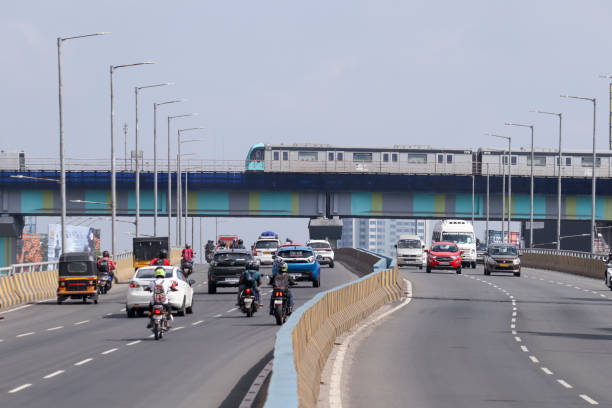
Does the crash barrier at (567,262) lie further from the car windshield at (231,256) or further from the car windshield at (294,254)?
the car windshield at (231,256)

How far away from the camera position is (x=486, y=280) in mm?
56969

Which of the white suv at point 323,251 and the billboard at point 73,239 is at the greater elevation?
the white suv at point 323,251

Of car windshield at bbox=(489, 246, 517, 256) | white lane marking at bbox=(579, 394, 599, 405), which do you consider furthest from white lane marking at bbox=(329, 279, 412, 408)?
car windshield at bbox=(489, 246, 517, 256)

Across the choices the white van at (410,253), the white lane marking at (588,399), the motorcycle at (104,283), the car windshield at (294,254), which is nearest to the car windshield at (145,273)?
the motorcycle at (104,283)

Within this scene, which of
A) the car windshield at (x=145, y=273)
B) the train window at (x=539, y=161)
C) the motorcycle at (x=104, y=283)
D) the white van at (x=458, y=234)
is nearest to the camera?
the car windshield at (x=145, y=273)

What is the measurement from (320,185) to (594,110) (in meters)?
31.2

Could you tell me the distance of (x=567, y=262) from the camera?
2751 inches

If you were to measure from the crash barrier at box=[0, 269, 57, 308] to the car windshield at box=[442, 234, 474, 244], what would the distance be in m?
30.2

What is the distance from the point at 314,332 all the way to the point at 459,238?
51360 millimetres

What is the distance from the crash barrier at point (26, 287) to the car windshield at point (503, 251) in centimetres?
2675

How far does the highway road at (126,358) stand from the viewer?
15945 mm

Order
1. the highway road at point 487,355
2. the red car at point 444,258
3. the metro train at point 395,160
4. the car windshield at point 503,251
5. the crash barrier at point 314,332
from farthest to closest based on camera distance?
the metro train at point 395,160, the red car at point 444,258, the car windshield at point 503,251, the highway road at point 487,355, the crash barrier at point 314,332

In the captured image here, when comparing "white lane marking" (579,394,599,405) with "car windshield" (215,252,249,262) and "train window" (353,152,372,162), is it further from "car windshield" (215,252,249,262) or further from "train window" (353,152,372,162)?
"train window" (353,152,372,162)

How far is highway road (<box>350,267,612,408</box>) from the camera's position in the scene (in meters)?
16.8
